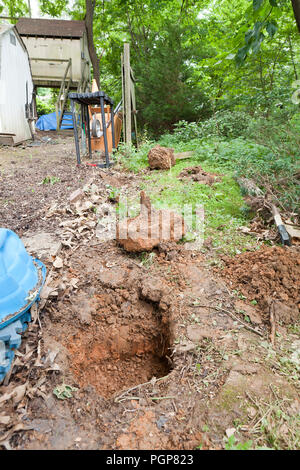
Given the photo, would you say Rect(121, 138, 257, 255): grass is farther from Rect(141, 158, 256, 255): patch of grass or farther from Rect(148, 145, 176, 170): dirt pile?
Rect(148, 145, 176, 170): dirt pile

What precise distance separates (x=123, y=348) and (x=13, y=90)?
10017 millimetres

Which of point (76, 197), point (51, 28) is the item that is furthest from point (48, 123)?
point (76, 197)

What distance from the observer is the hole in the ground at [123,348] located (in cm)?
231

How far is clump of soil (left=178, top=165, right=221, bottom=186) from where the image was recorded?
5.39m

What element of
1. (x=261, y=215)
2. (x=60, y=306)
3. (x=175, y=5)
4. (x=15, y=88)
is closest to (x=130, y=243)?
(x=60, y=306)

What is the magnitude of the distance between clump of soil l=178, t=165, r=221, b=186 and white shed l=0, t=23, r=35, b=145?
577cm

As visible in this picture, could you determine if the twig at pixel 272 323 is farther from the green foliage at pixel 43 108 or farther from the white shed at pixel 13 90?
the green foliage at pixel 43 108

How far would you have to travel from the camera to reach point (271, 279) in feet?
8.50

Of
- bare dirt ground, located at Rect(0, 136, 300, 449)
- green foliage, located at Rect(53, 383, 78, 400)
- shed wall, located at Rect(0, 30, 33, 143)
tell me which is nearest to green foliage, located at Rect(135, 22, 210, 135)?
shed wall, located at Rect(0, 30, 33, 143)

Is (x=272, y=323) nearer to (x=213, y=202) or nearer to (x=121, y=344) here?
(x=121, y=344)

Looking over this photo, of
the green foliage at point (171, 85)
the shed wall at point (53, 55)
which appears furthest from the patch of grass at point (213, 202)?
the shed wall at point (53, 55)
